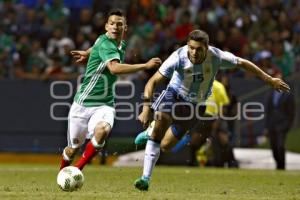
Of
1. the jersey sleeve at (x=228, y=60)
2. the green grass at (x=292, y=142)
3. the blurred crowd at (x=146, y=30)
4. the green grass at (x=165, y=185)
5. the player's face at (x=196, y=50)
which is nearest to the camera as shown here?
the green grass at (x=165, y=185)

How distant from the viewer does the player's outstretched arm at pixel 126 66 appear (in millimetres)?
10594

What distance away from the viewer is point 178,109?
540 inches

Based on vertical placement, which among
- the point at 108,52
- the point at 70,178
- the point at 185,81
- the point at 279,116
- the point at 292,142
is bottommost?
the point at 292,142

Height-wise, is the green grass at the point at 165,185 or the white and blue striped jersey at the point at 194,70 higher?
the white and blue striped jersey at the point at 194,70

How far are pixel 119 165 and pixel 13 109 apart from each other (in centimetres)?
352

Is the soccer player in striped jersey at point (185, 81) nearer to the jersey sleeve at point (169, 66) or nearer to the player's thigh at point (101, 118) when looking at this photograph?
the jersey sleeve at point (169, 66)

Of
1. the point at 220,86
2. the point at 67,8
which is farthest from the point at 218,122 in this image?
the point at 67,8

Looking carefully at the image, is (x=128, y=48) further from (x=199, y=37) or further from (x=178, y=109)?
(x=199, y=37)

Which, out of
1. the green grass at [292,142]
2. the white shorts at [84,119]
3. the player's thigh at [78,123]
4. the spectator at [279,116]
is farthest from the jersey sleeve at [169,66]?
the green grass at [292,142]

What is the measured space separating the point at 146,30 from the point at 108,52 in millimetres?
13056

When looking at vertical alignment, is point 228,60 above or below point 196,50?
below

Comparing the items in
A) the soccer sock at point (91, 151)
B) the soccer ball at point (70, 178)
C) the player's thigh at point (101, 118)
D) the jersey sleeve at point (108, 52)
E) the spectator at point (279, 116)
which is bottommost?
the spectator at point (279, 116)

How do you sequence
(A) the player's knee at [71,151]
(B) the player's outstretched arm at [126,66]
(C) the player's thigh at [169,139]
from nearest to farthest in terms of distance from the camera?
1. (B) the player's outstretched arm at [126,66]
2. (A) the player's knee at [71,151]
3. (C) the player's thigh at [169,139]

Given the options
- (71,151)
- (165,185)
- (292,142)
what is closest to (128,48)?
(292,142)
